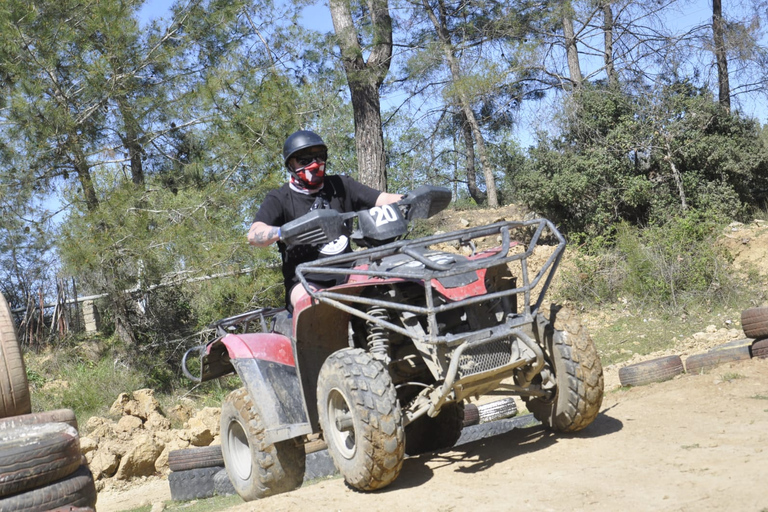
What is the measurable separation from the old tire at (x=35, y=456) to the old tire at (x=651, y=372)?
477cm

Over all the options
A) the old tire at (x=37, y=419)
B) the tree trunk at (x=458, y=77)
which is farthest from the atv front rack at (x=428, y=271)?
the tree trunk at (x=458, y=77)

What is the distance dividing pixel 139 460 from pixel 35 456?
16.4ft

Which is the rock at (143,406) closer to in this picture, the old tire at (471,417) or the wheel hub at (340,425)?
the old tire at (471,417)

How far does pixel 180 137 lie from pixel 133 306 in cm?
318

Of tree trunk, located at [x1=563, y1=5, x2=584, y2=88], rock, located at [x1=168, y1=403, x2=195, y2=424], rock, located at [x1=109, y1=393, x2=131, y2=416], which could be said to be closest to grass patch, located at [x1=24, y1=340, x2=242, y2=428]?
rock, located at [x1=109, y1=393, x2=131, y2=416]

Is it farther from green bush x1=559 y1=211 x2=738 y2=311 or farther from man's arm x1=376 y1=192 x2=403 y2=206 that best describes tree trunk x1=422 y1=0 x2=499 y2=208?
man's arm x1=376 y1=192 x2=403 y2=206

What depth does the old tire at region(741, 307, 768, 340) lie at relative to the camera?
6.97m

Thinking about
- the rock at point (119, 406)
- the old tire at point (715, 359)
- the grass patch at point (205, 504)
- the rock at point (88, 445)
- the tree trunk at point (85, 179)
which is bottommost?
the grass patch at point (205, 504)

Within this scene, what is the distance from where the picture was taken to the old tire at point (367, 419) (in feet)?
13.7

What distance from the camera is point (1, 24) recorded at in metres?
11.8

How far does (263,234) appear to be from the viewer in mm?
5059

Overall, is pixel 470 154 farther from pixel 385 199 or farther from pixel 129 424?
pixel 385 199

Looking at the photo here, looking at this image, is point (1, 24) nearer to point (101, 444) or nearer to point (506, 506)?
point (101, 444)

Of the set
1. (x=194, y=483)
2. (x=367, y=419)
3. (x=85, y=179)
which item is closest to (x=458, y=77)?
(x=85, y=179)
